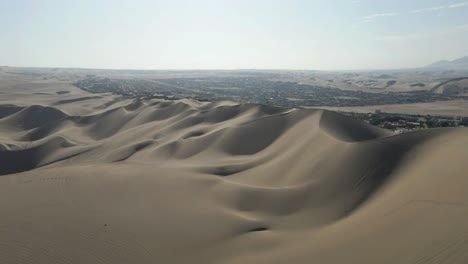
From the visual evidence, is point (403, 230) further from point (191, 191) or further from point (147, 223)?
point (191, 191)

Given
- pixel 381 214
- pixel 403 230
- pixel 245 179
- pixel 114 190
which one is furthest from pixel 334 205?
pixel 114 190

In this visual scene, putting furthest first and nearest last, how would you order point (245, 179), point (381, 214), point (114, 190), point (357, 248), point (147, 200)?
point (245, 179) < point (114, 190) < point (147, 200) < point (381, 214) < point (357, 248)

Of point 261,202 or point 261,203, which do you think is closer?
point 261,203

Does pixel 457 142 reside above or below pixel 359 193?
above
